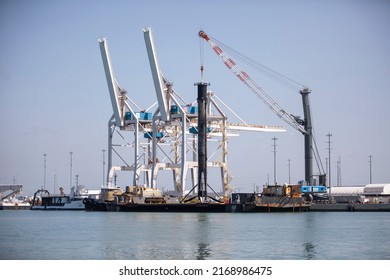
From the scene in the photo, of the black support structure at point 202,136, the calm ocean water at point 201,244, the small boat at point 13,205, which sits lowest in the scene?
the calm ocean water at point 201,244

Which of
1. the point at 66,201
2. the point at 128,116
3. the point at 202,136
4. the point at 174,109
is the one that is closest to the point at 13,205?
the point at 66,201

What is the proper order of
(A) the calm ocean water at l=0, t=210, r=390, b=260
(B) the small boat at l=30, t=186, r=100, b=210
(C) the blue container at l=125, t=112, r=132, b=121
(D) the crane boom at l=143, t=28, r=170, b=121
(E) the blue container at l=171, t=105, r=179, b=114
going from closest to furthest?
(A) the calm ocean water at l=0, t=210, r=390, b=260 → (D) the crane boom at l=143, t=28, r=170, b=121 → (E) the blue container at l=171, t=105, r=179, b=114 → (C) the blue container at l=125, t=112, r=132, b=121 → (B) the small boat at l=30, t=186, r=100, b=210

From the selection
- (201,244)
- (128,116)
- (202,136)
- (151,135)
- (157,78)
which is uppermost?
(157,78)

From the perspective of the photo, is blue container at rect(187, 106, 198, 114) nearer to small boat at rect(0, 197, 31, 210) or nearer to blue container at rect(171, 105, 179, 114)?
blue container at rect(171, 105, 179, 114)

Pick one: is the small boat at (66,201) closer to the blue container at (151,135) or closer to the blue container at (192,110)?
the blue container at (151,135)

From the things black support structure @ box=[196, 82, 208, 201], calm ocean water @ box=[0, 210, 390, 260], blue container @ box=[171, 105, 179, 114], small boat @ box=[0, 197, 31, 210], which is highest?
blue container @ box=[171, 105, 179, 114]

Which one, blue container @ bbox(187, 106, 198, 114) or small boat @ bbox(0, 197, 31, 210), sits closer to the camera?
blue container @ bbox(187, 106, 198, 114)

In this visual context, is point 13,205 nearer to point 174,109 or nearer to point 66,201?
point 66,201

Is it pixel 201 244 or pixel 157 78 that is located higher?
pixel 157 78

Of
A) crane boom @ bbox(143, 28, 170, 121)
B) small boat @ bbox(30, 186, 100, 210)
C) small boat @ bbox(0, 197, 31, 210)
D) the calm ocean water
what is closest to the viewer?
the calm ocean water

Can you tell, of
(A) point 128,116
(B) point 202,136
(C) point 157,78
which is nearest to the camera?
(B) point 202,136

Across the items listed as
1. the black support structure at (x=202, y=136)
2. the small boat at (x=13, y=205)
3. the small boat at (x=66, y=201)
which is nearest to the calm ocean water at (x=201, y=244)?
the black support structure at (x=202, y=136)

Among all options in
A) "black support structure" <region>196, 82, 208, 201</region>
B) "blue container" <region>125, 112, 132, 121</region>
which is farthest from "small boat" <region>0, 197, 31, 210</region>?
"black support structure" <region>196, 82, 208, 201</region>
